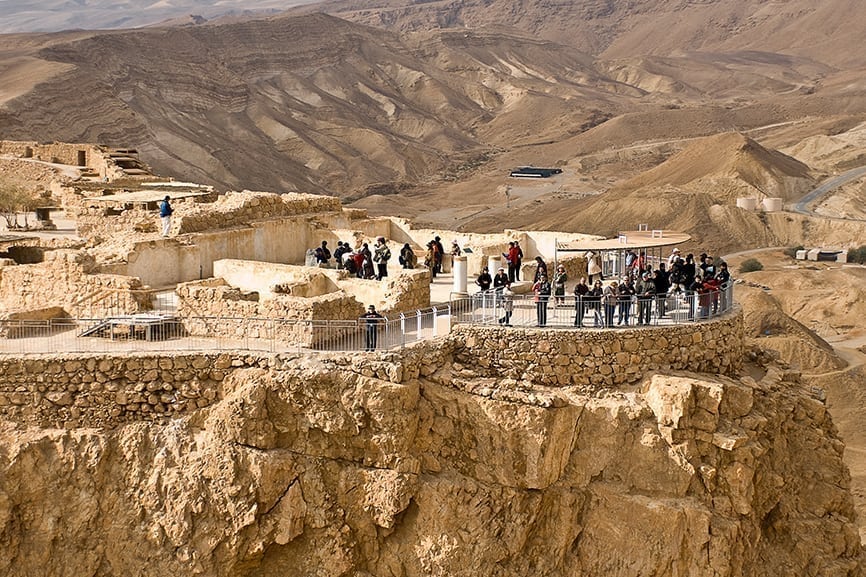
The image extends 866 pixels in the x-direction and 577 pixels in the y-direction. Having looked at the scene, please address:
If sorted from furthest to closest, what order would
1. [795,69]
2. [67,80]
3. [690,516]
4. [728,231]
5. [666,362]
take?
[795,69] → [67,80] → [728,231] → [666,362] → [690,516]

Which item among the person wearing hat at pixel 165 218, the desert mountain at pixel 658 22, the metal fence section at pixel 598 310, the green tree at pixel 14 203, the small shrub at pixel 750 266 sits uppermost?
the desert mountain at pixel 658 22

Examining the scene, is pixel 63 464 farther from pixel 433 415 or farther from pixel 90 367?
pixel 433 415

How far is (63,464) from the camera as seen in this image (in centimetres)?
1378

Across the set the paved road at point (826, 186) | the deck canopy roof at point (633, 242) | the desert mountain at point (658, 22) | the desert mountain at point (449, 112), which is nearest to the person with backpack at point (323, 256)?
the deck canopy roof at point (633, 242)

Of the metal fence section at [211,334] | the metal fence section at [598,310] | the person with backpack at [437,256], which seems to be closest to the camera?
the metal fence section at [211,334]

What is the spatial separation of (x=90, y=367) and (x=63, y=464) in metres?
1.30

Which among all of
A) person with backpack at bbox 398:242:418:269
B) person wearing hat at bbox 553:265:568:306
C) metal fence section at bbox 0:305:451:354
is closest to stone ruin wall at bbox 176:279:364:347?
metal fence section at bbox 0:305:451:354

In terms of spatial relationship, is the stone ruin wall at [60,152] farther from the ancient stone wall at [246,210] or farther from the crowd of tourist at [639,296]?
the crowd of tourist at [639,296]

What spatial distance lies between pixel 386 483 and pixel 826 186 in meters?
59.1

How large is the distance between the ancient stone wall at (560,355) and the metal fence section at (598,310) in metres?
0.33

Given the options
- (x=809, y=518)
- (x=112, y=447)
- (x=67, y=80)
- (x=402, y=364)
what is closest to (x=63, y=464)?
(x=112, y=447)

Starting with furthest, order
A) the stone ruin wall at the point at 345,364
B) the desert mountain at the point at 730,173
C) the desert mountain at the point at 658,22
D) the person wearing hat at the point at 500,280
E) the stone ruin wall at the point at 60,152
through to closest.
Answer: the desert mountain at the point at 658,22, the desert mountain at the point at 730,173, the stone ruin wall at the point at 60,152, the person wearing hat at the point at 500,280, the stone ruin wall at the point at 345,364

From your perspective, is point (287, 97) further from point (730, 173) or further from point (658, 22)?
point (658, 22)

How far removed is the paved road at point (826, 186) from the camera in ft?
200
